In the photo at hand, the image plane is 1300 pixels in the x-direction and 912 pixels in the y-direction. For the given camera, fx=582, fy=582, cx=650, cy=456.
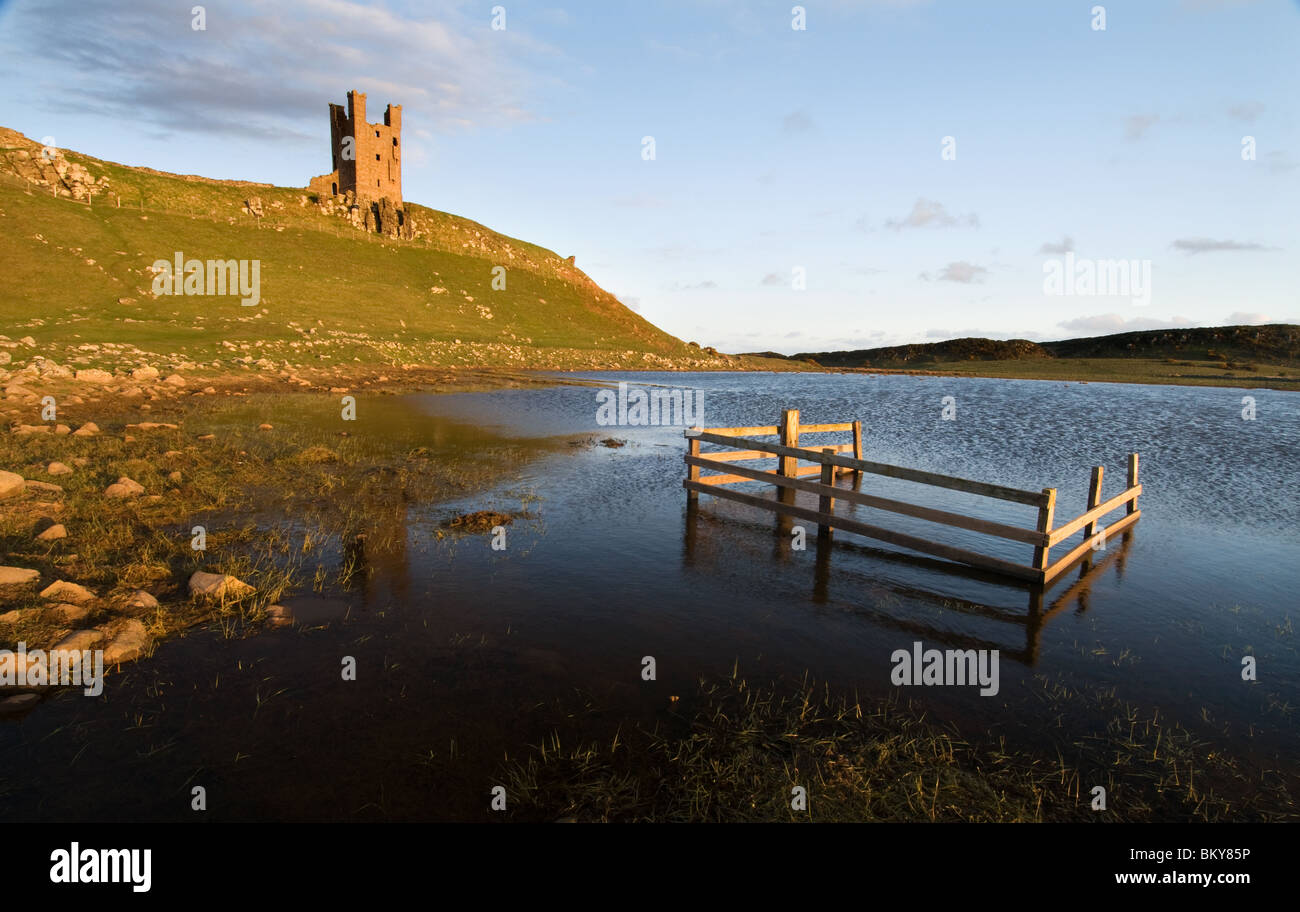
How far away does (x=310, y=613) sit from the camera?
8.38m

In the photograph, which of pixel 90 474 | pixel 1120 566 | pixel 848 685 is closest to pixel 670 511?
pixel 848 685

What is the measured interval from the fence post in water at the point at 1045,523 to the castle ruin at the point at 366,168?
4465 inches

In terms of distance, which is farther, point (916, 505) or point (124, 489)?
point (916, 505)

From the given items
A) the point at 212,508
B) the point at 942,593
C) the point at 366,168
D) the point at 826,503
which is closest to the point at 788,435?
the point at 826,503

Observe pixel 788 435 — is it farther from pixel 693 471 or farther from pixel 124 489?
pixel 124 489

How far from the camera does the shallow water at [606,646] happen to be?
535cm

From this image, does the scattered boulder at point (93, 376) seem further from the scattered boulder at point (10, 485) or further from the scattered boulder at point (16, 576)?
the scattered boulder at point (16, 576)

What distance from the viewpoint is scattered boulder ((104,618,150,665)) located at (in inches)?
268

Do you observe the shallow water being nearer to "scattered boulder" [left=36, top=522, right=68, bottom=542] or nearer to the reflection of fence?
the reflection of fence

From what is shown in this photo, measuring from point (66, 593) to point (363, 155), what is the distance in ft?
398

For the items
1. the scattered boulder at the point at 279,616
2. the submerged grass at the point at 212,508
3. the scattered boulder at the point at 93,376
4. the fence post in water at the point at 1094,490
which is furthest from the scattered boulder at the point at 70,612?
the scattered boulder at the point at 93,376

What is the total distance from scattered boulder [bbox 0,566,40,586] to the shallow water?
2869 millimetres

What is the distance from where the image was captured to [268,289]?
65750 millimetres

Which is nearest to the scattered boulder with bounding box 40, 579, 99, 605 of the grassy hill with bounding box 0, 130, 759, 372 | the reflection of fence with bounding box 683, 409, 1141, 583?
the reflection of fence with bounding box 683, 409, 1141, 583
